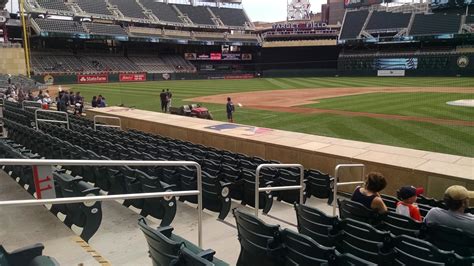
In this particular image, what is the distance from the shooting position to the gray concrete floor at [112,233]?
4.20m

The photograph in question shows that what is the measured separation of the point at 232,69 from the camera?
243ft

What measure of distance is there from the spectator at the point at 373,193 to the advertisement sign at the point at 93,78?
50881mm

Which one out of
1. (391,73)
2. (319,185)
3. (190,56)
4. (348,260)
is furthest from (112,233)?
(190,56)

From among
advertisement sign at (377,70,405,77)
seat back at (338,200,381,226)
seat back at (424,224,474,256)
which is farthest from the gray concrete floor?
advertisement sign at (377,70,405,77)

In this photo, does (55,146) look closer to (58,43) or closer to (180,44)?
(58,43)

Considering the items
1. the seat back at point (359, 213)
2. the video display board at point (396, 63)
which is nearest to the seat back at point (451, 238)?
the seat back at point (359, 213)

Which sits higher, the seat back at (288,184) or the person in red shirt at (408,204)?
the person in red shirt at (408,204)

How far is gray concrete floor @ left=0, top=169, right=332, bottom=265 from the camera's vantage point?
165 inches

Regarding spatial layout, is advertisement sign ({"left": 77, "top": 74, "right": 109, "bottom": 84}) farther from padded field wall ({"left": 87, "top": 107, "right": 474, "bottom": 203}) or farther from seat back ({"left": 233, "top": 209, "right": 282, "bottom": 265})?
seat back ({"left": 233, "top": 209, "right": 282, "bottom": 265})

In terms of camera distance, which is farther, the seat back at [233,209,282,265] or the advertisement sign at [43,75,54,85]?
the advertisement sign at [43,75,54,85]

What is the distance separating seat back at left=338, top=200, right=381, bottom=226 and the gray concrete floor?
115 centimetres

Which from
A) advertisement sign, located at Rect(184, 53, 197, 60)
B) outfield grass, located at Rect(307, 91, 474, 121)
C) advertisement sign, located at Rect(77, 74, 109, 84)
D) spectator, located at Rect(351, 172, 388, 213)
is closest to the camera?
spectator, located at Rect(351, 172, 388, 213)

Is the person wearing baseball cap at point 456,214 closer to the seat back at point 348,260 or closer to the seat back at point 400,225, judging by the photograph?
the seat back at point 400,225

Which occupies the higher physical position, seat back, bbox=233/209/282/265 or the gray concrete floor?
seat back, bbox=233/209/282/265
